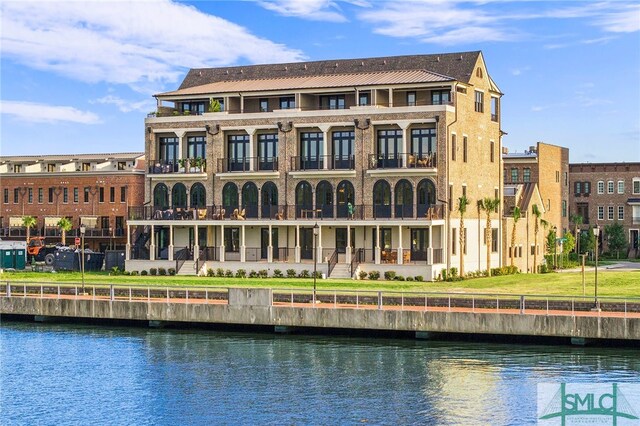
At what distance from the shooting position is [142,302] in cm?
5697

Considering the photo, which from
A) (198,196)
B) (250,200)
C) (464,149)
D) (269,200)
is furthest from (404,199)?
(198,196)

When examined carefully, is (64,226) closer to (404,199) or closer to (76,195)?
(76,195)

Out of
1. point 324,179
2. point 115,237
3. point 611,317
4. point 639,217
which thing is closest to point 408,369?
point 611,317

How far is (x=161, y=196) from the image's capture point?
271 feet

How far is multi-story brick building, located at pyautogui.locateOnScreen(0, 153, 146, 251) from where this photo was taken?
9644 centimetres

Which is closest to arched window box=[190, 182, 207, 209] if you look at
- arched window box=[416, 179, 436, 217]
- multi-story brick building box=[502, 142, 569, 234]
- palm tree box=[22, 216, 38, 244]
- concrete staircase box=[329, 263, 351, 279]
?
concrete staircase box=[329, 263, 351, 279]

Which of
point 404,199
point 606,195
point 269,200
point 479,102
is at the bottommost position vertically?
point 404,199

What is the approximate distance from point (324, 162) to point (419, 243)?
28.2 ft

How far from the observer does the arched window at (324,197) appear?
76.5 m

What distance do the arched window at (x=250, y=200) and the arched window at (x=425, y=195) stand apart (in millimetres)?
12086

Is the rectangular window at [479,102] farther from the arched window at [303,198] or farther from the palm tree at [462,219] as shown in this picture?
the arched window at [303,198]

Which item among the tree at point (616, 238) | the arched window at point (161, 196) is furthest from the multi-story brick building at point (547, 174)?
the arched window at point (161, 196)

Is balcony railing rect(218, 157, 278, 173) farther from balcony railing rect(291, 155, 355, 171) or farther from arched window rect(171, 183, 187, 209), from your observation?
arched window rect(171, 183, 187, 209)

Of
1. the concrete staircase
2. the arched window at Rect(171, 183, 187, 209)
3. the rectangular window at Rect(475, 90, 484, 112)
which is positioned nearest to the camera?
the concrete staircase
